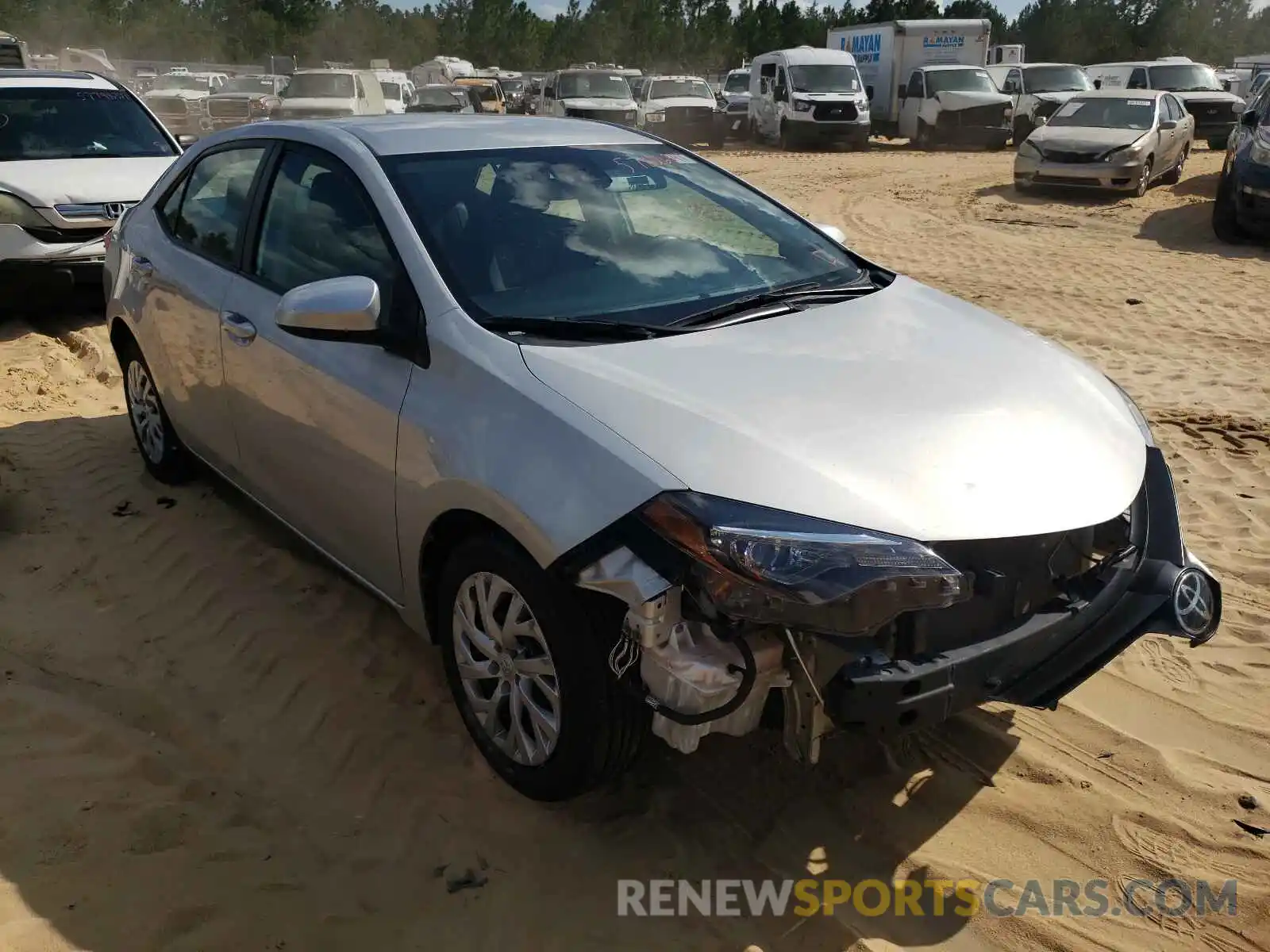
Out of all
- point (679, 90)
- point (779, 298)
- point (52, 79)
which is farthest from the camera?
point (679, 90)

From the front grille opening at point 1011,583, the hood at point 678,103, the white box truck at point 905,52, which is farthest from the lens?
the white box truck at point 905,52

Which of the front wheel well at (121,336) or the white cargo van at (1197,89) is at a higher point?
the white cargo van at (1197,89)

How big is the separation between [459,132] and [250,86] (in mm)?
23057

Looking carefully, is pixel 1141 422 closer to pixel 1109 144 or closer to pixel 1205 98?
pixel 1109 144

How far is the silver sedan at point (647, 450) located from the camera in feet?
7.52

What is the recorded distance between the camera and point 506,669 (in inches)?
109

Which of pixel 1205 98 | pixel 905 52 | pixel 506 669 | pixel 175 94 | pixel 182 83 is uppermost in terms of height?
pixel 905 52

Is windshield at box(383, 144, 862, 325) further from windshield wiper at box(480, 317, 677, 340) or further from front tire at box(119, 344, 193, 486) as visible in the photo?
front tire at box(119, 344, 193, 486)

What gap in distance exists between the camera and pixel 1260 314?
8320 millimetres

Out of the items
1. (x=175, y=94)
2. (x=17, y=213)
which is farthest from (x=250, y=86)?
(x=17, y=213)

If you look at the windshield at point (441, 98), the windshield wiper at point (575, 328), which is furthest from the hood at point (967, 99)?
the windshield wiper at point (575, 328)

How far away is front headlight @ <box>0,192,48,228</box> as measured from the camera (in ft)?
24.5

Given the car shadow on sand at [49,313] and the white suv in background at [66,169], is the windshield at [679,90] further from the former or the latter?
the car shadow on sand at [49,313]

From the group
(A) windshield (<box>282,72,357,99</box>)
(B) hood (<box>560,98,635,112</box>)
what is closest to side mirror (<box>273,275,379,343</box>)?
(A) windshield (<box>282,72,357,99</box>)
